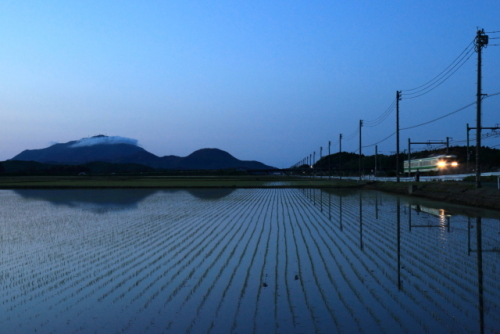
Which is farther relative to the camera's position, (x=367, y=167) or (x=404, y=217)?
(x=367, y=167)

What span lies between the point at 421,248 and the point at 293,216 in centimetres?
665

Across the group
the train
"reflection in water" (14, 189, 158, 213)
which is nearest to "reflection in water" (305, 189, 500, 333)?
"reflection in water" (14, 189, 158, 213)

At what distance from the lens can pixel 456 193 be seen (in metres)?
19.8

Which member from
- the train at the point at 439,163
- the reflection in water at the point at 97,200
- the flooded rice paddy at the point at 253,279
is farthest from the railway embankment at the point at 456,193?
the train at the point at 439,163

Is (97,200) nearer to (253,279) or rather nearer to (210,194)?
(210,194)

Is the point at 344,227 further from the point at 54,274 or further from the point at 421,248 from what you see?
the point at 54,274

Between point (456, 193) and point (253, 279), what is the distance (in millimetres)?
16137

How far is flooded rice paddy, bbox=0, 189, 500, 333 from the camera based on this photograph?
14.7 feet

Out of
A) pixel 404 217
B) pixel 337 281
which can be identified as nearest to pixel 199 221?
pixel 404 217

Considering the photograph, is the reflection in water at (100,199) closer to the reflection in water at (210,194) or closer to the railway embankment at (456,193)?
the reflection in water at (210,194)

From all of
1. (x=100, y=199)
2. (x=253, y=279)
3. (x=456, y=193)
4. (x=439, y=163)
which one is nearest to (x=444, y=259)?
(x=253, y=279)

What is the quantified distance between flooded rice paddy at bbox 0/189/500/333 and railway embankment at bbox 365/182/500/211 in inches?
202

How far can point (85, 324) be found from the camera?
14.6 feet

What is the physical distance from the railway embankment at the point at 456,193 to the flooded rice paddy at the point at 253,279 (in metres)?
5.12
